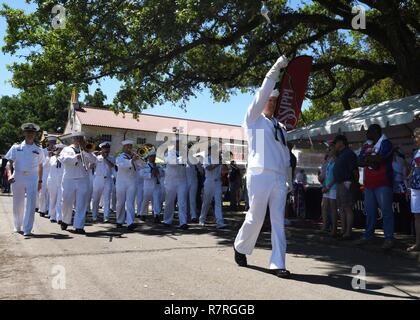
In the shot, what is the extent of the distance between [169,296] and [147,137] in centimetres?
4996

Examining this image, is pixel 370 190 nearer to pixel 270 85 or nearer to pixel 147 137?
pixel 270 85

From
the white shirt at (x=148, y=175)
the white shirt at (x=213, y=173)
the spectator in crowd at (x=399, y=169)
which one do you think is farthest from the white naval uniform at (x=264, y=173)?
the white shirt at (x=148, y=175)

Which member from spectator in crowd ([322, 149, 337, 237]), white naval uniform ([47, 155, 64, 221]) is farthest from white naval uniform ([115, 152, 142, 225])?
spectator in crowd ([322, 149, 337, 237])

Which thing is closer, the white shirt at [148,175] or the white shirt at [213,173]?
the white shirt at [213,173]

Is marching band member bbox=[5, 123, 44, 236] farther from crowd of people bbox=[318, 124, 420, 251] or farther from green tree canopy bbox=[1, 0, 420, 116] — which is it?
crowd of people bbox=[318, 124, 420, 251]

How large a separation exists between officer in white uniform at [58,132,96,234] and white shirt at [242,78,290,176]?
5.39 m

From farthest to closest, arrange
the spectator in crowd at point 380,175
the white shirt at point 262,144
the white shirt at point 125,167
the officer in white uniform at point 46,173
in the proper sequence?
the officer in white uniform at point 46,173, the white shirt at point 125,167, the spectator in crowd at point 380,175, the white shirt at point 262,144

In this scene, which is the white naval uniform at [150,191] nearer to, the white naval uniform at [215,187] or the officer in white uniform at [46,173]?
the white naval uniform at [215,187]

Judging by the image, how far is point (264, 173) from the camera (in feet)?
20.5

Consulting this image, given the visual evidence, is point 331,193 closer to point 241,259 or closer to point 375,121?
point 375,121

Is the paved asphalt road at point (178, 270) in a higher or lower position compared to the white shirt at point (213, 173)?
lower

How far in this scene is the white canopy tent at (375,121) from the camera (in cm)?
1139

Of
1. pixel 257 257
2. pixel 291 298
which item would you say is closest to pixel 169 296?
pixel 291 298

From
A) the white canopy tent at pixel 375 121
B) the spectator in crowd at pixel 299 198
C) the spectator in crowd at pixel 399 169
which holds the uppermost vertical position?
the white canopy tent at pixel 375 121
